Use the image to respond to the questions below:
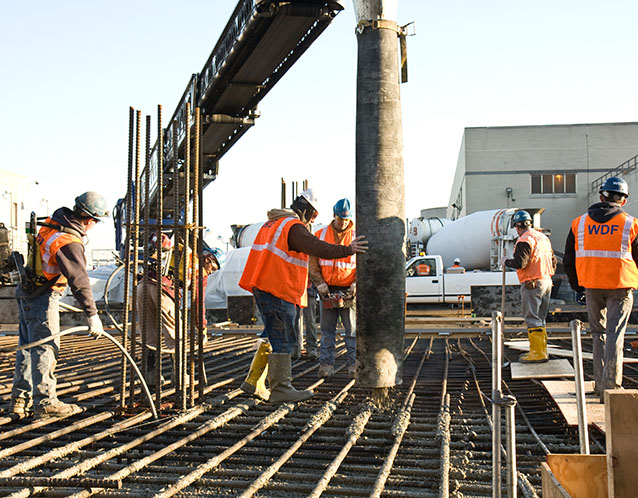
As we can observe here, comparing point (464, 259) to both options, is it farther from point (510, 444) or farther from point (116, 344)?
point (510, 444)

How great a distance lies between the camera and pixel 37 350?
500cm

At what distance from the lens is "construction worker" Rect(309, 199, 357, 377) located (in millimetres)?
7152

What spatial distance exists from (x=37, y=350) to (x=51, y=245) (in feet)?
2.56

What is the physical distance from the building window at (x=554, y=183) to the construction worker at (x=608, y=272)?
27.6 m

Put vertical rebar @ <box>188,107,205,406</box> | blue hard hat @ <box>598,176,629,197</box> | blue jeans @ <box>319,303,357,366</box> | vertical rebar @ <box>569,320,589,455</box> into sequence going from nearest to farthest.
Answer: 1. vertical rebar @ <box>569,320,589,455</box>
2. vertical rebar @ <box>188,107,205,406</box>
3. blue hard hat @ <box>598,176,629,197</box>
4. blue jeans @ <box>319,303,357,366</box>

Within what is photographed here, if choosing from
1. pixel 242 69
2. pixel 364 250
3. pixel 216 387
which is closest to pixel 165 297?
pixel 216 387

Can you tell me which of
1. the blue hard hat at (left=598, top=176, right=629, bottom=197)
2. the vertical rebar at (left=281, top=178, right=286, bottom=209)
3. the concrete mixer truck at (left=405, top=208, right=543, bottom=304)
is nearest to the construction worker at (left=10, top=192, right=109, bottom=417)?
the blue hard hat at (left=598, top=176, right=629, bottom=197)

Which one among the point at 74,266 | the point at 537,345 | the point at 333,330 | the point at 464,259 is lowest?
the point at 537,345

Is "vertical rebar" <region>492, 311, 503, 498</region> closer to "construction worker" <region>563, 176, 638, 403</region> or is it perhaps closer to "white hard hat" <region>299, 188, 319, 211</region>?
"construction worker" <region>563, 176, 638, 403</region>

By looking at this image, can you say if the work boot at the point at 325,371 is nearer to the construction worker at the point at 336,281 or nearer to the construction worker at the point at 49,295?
the construction worker at the point at 336,281

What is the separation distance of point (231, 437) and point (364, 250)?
1.69 m

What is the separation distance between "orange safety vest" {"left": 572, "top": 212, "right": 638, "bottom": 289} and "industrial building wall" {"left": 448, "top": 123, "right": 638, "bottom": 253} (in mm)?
27123

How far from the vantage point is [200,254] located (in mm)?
5434

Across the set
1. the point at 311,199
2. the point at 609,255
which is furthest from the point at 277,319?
the point at 609,255
